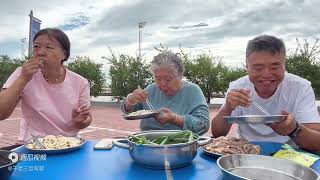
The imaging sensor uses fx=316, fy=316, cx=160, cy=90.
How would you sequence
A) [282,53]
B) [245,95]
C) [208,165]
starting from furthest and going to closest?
[282,53], [245,95], [208,165]

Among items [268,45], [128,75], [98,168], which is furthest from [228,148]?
[128,75]

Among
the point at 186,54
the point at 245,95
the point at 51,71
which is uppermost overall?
the point at 186,54

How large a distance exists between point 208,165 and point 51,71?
145 centimetres

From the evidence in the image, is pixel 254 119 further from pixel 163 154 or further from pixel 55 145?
pixel 55 145

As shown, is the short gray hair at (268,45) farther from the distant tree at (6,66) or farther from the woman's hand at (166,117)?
the distant tree at (6,66)

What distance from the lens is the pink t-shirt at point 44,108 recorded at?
227 cm

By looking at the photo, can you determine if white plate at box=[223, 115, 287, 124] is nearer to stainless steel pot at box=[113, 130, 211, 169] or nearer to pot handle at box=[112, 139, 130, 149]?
stainless steel pot at box=[113, 130, 211, 169]

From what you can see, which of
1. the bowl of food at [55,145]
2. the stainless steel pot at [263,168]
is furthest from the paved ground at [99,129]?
the stainless steel pot at [263,168]

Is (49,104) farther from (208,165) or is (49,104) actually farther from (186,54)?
(186,54)

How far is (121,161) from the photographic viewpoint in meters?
1.57

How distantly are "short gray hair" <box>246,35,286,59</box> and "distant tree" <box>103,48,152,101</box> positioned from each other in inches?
355

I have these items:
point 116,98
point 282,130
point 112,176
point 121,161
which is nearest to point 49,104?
point 121,161

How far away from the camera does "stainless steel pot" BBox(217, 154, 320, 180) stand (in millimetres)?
1205

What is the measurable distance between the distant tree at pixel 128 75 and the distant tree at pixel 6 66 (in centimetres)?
452
